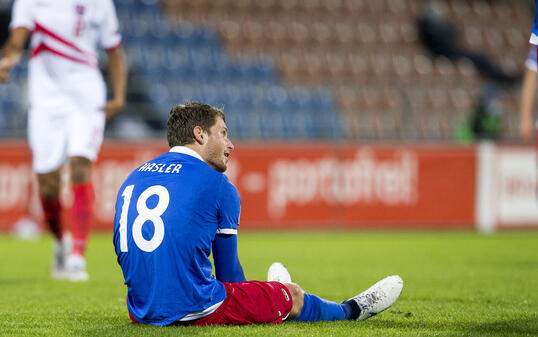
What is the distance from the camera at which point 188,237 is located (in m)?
3.71

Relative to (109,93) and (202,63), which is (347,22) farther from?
(109,93)

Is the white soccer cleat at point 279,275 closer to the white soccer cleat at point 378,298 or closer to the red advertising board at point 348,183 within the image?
the white soccer cleat at point 378,298

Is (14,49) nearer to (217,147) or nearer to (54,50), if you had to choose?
(54,50)

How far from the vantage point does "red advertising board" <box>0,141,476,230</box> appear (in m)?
13.0

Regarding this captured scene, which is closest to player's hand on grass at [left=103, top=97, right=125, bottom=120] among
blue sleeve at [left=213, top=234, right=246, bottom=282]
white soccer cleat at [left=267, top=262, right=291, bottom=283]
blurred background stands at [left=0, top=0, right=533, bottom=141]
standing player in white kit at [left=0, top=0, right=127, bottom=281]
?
standing player in white kit at [left=0, top=0, right=127, bottom=281]

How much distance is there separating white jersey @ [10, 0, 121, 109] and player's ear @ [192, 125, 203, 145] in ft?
10.4

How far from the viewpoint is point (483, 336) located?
372 cm

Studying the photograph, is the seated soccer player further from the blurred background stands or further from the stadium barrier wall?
the blurred background stands

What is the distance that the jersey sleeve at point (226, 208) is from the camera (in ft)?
12.4

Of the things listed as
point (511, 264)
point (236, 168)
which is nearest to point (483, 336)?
point (511, 264)

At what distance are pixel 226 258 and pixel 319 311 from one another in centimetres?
60

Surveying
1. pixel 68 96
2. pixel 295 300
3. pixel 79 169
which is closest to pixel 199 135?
pixel 295 300

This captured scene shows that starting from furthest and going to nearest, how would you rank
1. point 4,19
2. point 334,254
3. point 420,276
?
1. point 4,19
2. point 334,254
3. point 420,276

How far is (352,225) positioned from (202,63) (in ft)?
17.7
